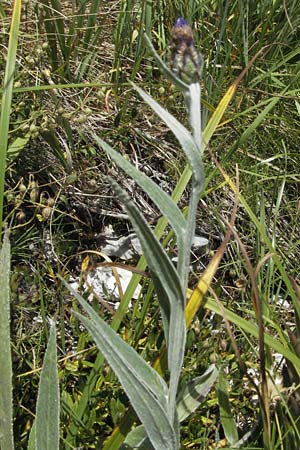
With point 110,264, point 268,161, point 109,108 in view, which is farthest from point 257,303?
point 109,108

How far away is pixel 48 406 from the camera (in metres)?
1.03

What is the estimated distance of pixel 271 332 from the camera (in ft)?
5.39

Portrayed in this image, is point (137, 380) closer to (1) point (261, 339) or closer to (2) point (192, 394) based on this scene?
(2) point (192, 394)

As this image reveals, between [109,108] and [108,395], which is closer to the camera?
[108,395]

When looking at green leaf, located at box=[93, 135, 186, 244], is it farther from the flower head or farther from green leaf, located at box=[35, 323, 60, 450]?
green leaf, located at box=[35, 323, 60, 450]

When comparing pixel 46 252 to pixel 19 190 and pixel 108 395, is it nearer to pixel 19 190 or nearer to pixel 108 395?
pixel 19 190

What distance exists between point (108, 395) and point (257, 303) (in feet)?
1.25

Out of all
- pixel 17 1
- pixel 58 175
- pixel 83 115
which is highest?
pixel 17 1

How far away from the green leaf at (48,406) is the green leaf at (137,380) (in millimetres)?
116

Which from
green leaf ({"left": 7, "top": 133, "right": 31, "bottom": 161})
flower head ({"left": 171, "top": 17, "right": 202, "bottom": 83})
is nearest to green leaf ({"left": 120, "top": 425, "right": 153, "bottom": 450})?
flower head ({"left": 171, "top": 17, "right": 202, "bottom": 83})

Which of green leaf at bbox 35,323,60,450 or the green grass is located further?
the green grass

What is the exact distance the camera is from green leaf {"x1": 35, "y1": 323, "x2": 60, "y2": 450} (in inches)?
40.4

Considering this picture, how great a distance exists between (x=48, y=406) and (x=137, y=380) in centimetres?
18

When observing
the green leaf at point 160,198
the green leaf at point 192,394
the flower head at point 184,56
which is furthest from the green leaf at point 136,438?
the flower head at point 184,56
